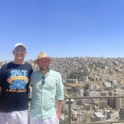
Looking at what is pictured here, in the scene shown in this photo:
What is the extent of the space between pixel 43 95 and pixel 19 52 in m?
0.60

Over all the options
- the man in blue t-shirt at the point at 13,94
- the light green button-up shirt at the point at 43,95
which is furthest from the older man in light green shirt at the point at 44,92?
the man in blue t-shirt at the point at 13,94

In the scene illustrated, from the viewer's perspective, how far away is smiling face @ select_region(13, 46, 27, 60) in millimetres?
2307

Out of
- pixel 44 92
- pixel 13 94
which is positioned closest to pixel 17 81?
pixel 13 94

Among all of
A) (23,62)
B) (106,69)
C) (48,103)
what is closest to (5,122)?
(48,103)

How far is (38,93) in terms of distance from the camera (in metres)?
2.28

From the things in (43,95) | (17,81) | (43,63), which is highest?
(43,63)

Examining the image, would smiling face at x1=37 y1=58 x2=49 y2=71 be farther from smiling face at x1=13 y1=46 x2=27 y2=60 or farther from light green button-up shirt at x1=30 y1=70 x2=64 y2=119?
smiling face at x1=13 y1=46 x2=27 y2=60

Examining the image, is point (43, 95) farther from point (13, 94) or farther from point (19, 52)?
point (19, 52)

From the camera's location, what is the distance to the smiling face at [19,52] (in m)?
2.31

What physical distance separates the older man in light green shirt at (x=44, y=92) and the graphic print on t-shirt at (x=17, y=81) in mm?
130

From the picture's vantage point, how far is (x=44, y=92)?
7.48 feet

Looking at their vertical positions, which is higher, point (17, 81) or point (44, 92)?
point (17, 81)

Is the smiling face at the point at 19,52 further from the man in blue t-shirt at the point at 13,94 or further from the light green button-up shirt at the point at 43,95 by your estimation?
the light green button-up shirt at the point at 43,95

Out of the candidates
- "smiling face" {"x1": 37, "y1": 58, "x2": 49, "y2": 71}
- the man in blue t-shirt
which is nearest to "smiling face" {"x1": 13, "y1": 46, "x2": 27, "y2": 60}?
the man in blue t-shirt
